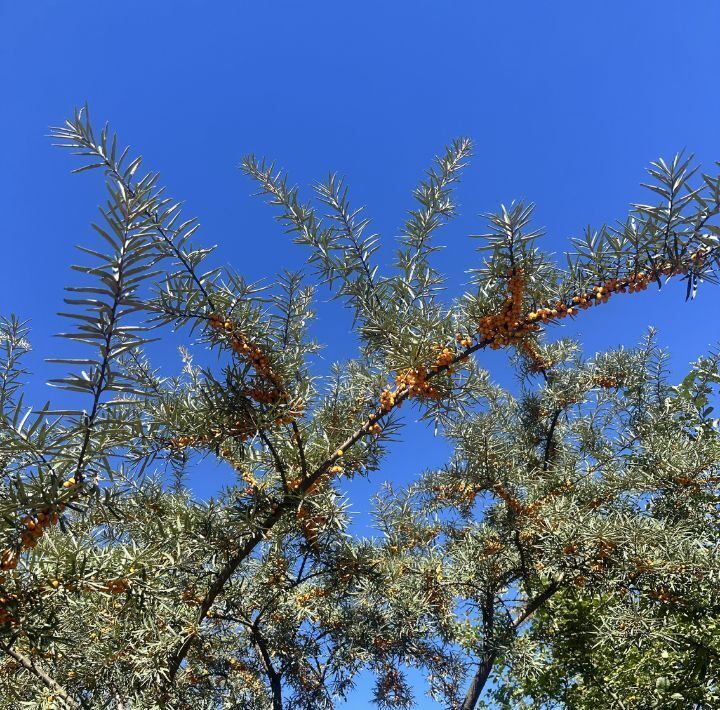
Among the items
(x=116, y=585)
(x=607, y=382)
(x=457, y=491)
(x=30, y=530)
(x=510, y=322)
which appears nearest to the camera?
(x=30, y=530)

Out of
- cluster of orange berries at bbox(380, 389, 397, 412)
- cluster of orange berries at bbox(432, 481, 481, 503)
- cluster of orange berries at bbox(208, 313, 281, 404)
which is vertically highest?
cluster of orange berries at bbox(432, 481, 481, 503)

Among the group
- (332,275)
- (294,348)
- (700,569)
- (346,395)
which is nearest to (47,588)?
(294,348)

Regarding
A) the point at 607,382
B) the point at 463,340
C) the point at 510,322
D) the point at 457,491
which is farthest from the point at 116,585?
the point at 607,382

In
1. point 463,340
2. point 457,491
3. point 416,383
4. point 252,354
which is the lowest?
point 252,354

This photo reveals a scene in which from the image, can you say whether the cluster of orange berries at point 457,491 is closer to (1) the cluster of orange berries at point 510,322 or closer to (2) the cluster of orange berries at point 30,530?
(1) the cluster of orange berries at point 510,322

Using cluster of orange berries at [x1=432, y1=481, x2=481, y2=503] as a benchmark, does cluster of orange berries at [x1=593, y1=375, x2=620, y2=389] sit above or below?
above

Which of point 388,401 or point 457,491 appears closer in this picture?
point 388,401

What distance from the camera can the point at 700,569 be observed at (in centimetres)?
225

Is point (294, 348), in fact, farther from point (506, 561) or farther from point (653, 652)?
point (653, 652)

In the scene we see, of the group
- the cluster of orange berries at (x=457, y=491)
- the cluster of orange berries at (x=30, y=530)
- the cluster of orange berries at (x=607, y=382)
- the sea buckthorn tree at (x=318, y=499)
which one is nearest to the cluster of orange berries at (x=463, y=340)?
the sea buckthorn tree at (x=318, y=499)

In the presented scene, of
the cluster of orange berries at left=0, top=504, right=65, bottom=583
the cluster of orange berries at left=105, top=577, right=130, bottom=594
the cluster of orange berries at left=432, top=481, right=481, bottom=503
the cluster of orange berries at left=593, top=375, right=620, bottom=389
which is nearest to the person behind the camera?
the cluster of orange berries at left=0, top=504, right=65, bottom=583

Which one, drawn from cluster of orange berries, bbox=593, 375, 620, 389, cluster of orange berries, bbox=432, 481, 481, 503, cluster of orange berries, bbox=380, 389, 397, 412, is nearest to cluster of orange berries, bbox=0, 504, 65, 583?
cluster of orange berries, bbox=380, 389, 397, 412

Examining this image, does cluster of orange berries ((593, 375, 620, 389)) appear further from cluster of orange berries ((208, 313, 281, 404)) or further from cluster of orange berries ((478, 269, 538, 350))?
cluster of orange berries ((208, 313, 281, 404))

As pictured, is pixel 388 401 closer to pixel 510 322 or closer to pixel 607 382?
pixel 510 322
